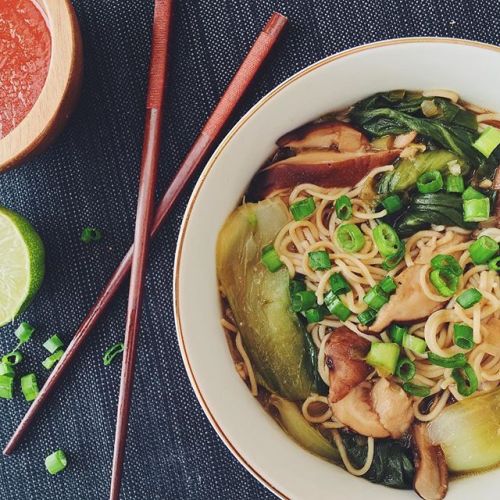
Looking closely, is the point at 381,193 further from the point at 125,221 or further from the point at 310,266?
the point at 125,221

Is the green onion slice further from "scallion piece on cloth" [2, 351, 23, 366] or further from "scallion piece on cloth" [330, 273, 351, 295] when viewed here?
"scallion piece on cloth" [330, 273, 351, 295]

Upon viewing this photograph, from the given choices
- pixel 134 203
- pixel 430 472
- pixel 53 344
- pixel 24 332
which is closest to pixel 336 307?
pixel 430 472

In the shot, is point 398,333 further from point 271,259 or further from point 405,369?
point 271,259

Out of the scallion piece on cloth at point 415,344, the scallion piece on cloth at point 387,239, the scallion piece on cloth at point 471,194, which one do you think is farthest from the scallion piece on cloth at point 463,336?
the scallion piece on cloth at point 471,194

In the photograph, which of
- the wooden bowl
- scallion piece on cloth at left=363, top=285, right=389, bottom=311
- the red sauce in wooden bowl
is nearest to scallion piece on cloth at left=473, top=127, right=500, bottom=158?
scallion piece on cloth at left=363, top=285, right=389, bottom=311

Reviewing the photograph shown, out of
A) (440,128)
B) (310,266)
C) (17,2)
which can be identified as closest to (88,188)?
(17,2)

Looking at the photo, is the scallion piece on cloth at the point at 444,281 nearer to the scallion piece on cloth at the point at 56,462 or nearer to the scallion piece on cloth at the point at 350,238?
the scallion piece on cloth at the point at 350,238
